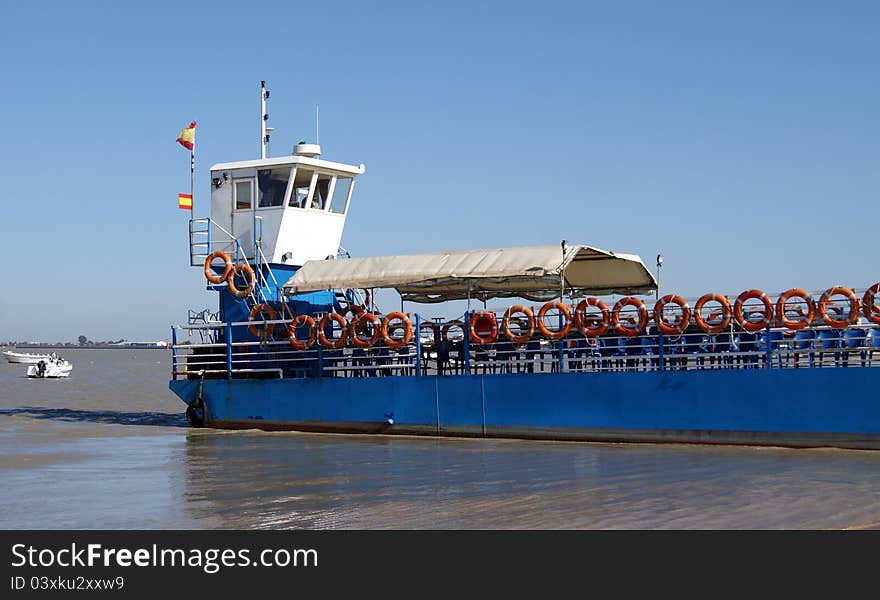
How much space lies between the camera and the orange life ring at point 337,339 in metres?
18.4

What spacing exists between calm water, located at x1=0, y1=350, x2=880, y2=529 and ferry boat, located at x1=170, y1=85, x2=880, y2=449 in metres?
0.52

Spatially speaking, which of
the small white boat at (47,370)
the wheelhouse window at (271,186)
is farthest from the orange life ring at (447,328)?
the small white boat at (47,370)

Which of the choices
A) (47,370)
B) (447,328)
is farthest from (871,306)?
(47,370)

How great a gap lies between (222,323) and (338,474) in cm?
770

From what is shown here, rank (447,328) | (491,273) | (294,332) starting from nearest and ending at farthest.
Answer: (491,273)
(447,328)
(294,332)

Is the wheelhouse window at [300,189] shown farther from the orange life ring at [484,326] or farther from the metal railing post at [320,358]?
the orange life ring at [484,326]

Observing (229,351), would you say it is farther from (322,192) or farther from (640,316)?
(640,316)

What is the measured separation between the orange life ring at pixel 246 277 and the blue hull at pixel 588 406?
1.76 meters

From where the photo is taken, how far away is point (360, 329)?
60.6 feet

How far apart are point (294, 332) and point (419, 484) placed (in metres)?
7.24

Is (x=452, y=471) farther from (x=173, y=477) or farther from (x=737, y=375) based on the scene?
(x=737, y=375)

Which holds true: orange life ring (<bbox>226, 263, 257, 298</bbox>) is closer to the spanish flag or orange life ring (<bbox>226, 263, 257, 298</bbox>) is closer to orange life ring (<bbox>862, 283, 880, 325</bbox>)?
the spanish flag

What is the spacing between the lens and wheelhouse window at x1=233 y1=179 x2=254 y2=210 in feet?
69.1
